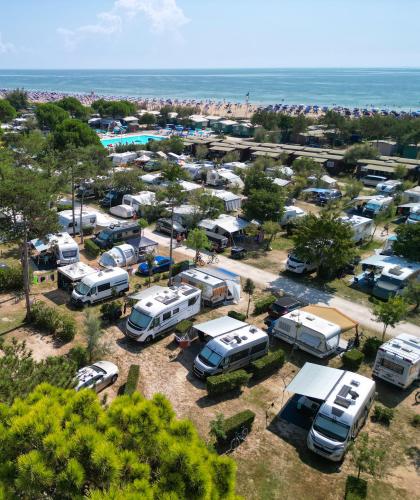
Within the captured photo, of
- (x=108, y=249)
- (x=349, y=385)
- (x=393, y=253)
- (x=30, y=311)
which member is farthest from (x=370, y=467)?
(x=108, y=249)

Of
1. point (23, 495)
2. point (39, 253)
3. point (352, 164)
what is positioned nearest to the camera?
point (23, 495)

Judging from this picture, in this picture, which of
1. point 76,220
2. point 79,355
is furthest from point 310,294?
point 76,220

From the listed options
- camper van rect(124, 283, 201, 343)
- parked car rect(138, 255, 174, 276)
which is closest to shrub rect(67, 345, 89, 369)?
camper van rect(124, 283, 201, 343)

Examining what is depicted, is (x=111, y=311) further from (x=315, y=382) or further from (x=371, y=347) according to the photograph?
(x=371, y=347)

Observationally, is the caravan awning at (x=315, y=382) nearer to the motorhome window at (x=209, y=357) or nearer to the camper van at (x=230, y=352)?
the camper van at (x=230, y=352)

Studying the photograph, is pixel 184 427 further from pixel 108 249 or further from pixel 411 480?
pixel 108 249
